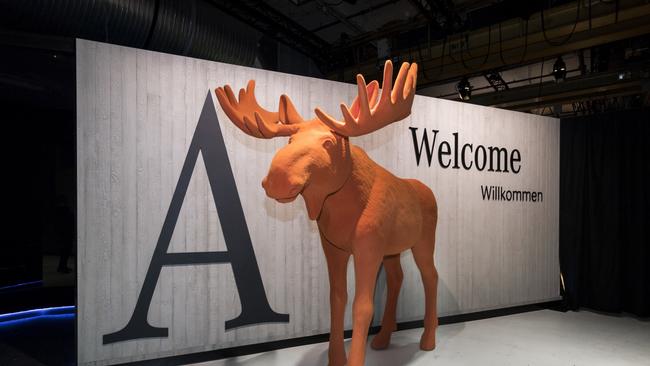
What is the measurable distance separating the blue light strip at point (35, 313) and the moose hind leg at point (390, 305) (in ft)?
9.11

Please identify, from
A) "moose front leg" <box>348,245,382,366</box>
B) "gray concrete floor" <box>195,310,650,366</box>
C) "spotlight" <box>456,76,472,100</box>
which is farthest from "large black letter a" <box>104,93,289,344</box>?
"spotlight" <box>456,76,472,100</box>

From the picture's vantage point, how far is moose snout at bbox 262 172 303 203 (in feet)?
5.91

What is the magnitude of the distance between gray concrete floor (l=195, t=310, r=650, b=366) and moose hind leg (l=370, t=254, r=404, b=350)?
0.08 meters

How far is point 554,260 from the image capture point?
4488 mm

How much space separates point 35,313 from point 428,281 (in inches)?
133

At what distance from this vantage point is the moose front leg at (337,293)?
2.35 meters

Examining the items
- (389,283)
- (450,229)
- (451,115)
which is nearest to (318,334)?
(389,283)

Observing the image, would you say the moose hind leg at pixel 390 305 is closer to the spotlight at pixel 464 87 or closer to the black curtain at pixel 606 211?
the black curtain at pixel 606 211

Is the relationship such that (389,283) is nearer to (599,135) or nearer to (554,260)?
(554,260)

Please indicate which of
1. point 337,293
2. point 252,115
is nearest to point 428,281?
point 337,293

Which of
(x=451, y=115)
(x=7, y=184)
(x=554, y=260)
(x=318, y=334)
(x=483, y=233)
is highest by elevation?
(x=451, y=115)

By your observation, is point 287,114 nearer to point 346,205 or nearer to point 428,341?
point 346,205

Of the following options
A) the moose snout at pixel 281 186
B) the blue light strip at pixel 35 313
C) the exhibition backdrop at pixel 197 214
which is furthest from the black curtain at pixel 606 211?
the blue light strip at pixel 35 313

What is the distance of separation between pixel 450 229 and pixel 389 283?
1050 mm
